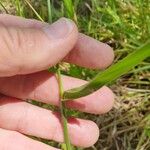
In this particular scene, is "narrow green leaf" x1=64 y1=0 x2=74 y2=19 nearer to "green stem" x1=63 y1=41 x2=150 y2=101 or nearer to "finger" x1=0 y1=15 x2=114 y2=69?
"finger" x1=0 y1=15 x2=114 y2=69

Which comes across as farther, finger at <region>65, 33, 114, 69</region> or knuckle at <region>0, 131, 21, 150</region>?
knuckle at <region>0, 131, 21, 150</region>

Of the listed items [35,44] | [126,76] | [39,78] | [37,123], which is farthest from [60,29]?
[126,76]

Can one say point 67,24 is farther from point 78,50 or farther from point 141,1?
point 141,1

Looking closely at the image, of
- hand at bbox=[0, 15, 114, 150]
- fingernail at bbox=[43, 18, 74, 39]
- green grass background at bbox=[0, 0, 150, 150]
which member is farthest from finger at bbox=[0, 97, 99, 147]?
fingernail at bbox=[43, 18, 74, 39]

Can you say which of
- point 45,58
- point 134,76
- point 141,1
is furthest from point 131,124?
point 45,58

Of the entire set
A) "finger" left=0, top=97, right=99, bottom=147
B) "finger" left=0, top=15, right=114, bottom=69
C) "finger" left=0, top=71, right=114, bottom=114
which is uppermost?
"finger" left=0, top=15, right=114, bottom=69

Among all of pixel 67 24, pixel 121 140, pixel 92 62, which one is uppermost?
pixel 67 24

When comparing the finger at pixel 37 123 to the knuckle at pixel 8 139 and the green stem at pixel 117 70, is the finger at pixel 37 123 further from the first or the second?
the green stem at pixel 117 70
